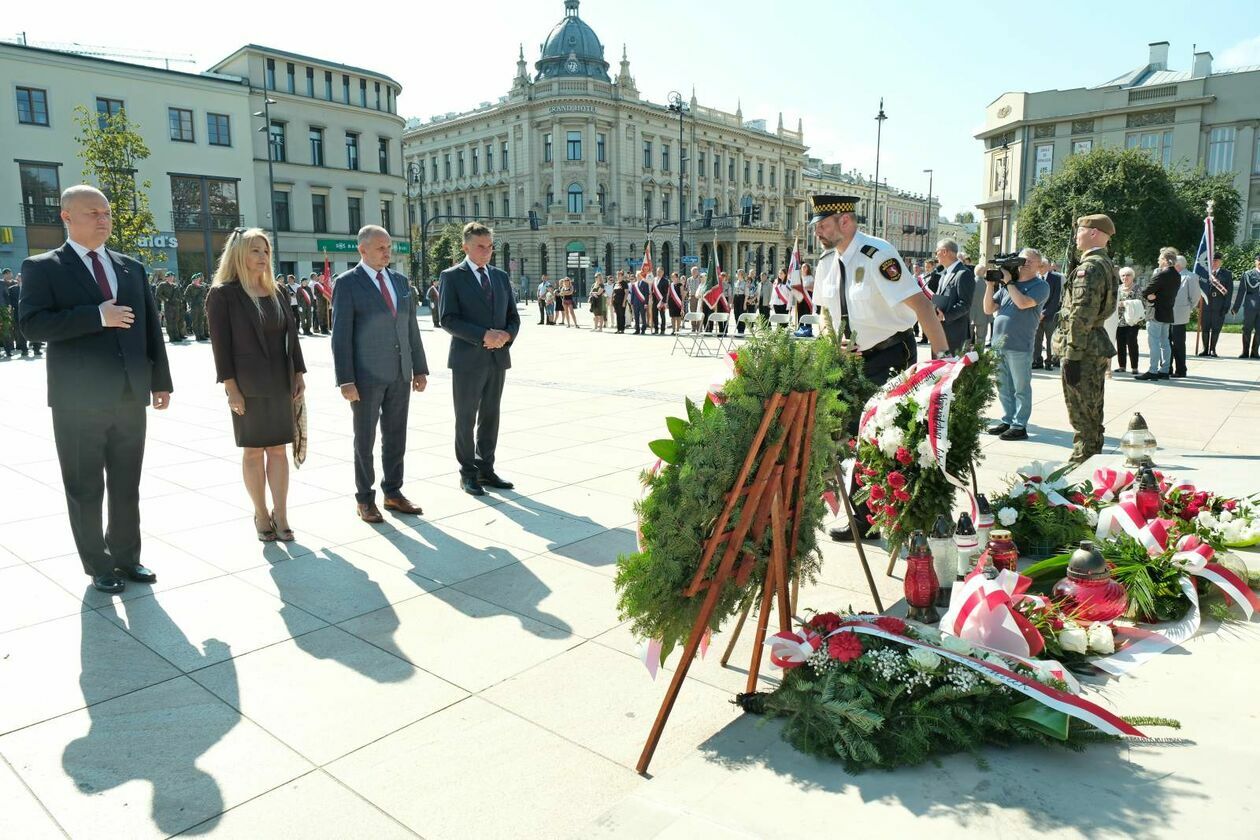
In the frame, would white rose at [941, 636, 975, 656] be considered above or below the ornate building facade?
below

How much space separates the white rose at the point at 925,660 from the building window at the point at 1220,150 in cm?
6614

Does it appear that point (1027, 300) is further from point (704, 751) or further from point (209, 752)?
point (209, 752)

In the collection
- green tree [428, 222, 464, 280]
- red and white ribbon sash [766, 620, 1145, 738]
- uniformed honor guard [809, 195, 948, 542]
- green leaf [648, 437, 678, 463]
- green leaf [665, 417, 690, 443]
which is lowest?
red and white ribbon sash [766, 620, 1145, 738]

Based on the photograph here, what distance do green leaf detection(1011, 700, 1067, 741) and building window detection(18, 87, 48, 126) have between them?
171ft

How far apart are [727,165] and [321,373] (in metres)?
85.5

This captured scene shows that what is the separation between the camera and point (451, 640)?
13.3ft

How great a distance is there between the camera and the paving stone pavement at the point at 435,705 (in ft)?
8.21

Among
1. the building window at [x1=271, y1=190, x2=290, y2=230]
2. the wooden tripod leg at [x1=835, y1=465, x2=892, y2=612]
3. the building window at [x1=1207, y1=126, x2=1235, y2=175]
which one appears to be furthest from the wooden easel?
the building window at [x1=1207, y1=126, x2=1235, y2=175]

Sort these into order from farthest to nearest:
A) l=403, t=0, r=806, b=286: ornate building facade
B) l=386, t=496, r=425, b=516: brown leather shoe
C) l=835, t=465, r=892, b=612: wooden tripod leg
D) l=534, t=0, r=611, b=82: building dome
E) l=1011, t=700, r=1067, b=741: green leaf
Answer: l=534, t=0, r=611, b=82: building dome, l=403, t=0, r=806, b=286: ornate building facade, l=386, t=496, r=425, b=516: brown leather shoe, l=835, t=465, r=892, b=612: wooden tripod leg, l=1011, t=700, r=1067, b=741: green leaf

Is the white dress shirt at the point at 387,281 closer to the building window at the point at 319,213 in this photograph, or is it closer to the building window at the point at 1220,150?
the building window at the point at 319,213

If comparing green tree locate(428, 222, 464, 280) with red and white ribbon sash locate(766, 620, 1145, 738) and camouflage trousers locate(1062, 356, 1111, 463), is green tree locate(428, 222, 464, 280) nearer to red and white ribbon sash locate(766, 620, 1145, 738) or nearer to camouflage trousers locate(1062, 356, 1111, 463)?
camouflage trousers locate(1062, 356, 1111, 463)

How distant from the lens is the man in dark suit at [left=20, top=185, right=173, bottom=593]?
4.49 metres

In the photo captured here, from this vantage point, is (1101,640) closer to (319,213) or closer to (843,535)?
(843,535)

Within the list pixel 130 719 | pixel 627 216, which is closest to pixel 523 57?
pixel 627 216
